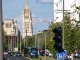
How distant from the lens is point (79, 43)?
131 ft

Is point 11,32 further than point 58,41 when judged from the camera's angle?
Yes

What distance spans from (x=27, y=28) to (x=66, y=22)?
4407 inches

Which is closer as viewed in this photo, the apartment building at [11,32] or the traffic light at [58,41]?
the traffic light at [58,41]

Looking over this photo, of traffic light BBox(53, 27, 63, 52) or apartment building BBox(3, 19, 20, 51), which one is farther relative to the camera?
A: apartment building BBox(3, 19, 20, 51)

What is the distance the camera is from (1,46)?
307 inches

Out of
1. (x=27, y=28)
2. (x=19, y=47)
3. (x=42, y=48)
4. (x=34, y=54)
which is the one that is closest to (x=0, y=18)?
(x=34, y=54)

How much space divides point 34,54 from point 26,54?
398cm

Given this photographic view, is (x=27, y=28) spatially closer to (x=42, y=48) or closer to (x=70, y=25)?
(x=42, y=48)

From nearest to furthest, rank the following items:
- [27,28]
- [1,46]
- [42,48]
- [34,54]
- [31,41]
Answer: [1,46] < [34,54] < [42,48] < [31,41] < [27,28]

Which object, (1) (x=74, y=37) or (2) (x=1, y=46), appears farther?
(1) (x=74, y=37)

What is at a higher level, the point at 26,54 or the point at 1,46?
the point at 1,46

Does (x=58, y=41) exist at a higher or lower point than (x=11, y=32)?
higher

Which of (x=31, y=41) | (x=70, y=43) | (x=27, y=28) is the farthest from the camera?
(x=27, y=28)

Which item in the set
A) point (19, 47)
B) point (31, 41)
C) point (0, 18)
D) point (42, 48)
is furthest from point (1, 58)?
point (19, 47)
